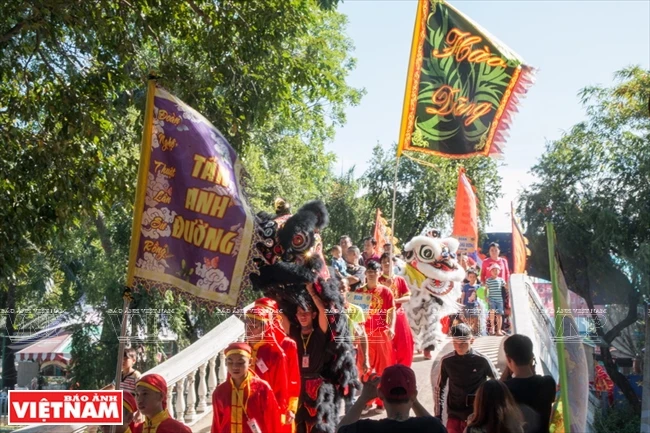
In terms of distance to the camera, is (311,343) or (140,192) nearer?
(140,192)

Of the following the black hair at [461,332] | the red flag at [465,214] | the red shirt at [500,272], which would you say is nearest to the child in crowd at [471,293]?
the red shirt at [500,272]

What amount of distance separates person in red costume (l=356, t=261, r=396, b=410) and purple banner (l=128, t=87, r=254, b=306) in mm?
4223

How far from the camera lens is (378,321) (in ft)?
32.9

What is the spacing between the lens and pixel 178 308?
17.6 metres

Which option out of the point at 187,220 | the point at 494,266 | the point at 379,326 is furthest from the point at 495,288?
the point at 187,220

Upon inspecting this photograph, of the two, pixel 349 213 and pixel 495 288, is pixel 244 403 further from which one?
pixel 349 213

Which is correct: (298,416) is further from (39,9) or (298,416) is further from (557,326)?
(39,9)

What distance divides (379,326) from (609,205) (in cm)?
1126

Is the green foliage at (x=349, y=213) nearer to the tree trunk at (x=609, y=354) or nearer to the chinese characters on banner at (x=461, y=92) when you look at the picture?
the tree trunk at (x=609, y=354)

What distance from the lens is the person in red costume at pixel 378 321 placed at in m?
9.92

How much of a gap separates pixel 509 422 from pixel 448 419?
85.4 inches

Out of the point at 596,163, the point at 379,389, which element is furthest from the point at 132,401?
the point at 596,163

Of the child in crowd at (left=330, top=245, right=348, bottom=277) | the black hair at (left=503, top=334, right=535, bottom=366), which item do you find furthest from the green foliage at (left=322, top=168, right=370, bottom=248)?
the black hair at (left=503, top=334, right=535, bottom=366)

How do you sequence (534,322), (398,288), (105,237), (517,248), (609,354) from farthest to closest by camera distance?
(105,237) < (609,354) < (517,248) < (534,322) < (398,288)
